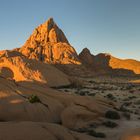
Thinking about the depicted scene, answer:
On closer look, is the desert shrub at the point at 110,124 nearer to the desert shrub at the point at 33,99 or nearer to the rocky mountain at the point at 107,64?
the desert shrub at the point at 33,99

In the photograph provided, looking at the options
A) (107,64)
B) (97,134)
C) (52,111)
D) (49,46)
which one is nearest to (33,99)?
(52,111)

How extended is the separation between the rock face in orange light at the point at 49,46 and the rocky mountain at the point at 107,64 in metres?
7.98

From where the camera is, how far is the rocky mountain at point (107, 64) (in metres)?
125

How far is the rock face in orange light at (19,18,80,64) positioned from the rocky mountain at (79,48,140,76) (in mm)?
7984

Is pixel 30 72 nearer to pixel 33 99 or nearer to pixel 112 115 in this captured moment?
pixel 33 99

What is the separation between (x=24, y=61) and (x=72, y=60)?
68.8 m

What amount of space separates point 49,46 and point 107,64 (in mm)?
28825

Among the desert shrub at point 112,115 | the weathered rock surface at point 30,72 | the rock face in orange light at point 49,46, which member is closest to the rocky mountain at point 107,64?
the rock face in orange light at point 49,46

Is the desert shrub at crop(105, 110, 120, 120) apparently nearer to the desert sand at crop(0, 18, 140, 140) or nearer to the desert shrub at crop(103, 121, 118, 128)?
the desert sand at crop(0, 18, 140, 140)

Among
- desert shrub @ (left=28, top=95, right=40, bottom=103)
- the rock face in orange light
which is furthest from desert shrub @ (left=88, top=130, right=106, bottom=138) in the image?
the rock face in orange light

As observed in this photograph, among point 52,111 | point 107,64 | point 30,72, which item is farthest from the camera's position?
point 107,64

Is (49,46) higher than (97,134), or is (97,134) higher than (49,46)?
(49,46)

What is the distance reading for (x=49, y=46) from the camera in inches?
4847

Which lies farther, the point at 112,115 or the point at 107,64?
the point at 107,64
